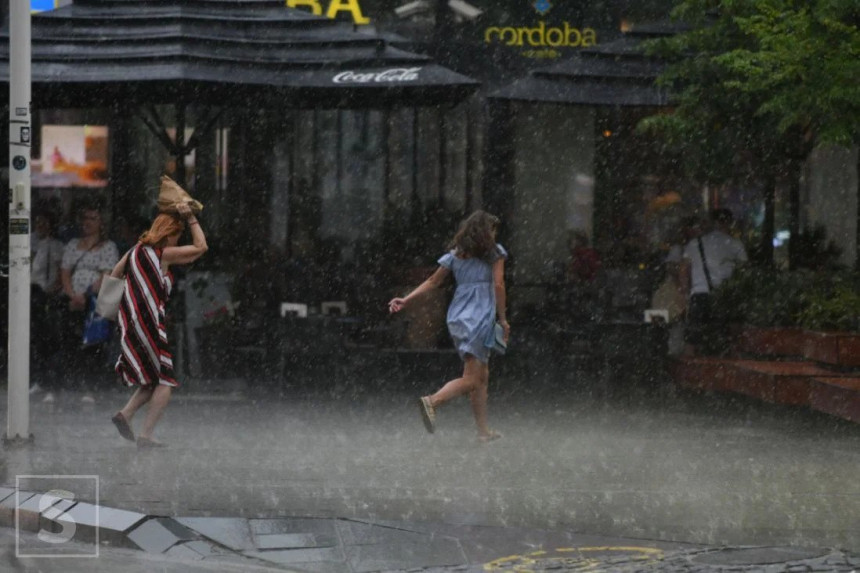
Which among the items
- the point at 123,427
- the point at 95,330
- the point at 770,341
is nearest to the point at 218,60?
the point at 95,330

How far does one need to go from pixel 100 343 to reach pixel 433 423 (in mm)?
4442

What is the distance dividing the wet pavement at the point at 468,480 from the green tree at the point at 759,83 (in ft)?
8.28

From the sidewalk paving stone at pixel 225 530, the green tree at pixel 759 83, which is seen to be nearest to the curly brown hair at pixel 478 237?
the green tree at pixel 759 83

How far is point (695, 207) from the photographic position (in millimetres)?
19359

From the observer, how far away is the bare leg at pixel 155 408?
10.7 meters

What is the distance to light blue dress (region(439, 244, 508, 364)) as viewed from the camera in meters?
11.4

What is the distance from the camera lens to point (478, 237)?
11398 mm

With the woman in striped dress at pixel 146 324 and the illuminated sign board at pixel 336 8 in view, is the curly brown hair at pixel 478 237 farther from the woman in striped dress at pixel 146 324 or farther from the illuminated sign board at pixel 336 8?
the illuminated sign board at pixel 336 8

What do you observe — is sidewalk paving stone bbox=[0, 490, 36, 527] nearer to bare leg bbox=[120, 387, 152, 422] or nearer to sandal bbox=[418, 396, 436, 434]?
bare leg bbox=[120, 387, 152, 422]

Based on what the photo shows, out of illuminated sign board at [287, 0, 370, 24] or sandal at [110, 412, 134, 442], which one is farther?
illuminated sign board at [287, 0, 370, 24]

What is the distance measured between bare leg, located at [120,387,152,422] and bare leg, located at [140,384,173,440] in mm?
69

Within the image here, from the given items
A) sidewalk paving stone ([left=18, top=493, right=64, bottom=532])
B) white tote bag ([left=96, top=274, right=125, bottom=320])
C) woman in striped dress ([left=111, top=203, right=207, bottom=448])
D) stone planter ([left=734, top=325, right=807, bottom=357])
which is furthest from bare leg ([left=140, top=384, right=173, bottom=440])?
stone planter ([left=734, top=325, right=807, bottom=357])

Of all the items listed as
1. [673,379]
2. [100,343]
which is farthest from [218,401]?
[673,379]
